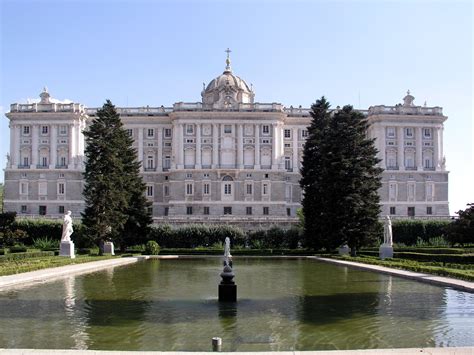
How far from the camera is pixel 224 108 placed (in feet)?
247

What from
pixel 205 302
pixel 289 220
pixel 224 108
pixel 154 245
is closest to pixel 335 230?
pixel 154 245

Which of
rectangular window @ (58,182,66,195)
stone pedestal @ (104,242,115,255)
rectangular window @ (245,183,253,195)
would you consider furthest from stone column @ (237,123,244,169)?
stone pedestal @ (104,242,115,255)

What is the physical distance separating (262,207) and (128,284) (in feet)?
172

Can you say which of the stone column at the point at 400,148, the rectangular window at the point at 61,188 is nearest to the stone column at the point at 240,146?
the stone column at the point at 400,148

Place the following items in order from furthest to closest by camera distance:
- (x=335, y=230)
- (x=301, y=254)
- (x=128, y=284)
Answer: (x=301, y=254) → (x=335, y=230) → (x=128, y=284)

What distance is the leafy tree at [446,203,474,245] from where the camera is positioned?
35.6 meters

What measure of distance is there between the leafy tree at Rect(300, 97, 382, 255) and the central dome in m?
31.4

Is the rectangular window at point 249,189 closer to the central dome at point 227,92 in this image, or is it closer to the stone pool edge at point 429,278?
the central dome at point 227,92

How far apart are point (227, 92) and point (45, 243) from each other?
34492mm

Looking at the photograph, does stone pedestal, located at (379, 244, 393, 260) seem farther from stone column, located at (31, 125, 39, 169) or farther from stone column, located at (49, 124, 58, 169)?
stone column, located at (31, 125, 39, 169)

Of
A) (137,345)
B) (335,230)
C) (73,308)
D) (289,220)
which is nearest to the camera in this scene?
(137,345)

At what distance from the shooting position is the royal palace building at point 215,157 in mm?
73438

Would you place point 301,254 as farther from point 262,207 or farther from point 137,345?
point 137,345

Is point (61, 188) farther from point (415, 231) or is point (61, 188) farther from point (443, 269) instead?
point (443, 269)
